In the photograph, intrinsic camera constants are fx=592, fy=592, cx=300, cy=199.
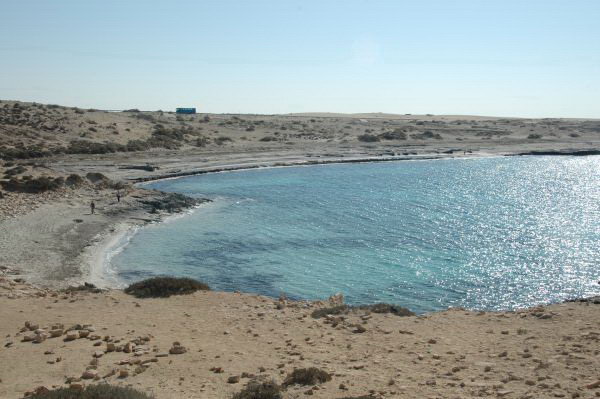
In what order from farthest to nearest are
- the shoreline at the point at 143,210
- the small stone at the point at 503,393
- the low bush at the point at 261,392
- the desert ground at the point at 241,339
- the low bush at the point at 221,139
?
the low bush at the point at 221,139
the shoreline at the point at 143,210
the desert ground at the point at 241,339
the small stone at the point at 503,393
the low bush at the point at 261,392

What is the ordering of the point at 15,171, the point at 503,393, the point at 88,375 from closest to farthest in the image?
the point at 503,393
the point at 88,375
the point at 15,171

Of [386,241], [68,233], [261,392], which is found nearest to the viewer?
[261,392]

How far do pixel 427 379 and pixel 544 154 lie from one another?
10010 centimetres

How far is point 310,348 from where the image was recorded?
17.8 m

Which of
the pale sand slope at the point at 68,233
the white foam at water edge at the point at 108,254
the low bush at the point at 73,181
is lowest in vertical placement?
the white foam at water edge at the point at 108,254

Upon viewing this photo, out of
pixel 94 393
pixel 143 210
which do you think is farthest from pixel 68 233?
pixel 94 393

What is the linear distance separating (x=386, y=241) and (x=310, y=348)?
23.5 meters

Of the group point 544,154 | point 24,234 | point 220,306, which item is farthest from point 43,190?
point 544,154

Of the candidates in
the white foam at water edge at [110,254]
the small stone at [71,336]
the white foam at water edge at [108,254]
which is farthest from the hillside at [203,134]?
the small stone at [71,336]

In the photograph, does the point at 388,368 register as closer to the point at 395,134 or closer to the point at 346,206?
the point at 346,206

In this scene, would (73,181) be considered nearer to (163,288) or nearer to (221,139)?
(163,288)

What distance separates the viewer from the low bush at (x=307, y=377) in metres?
14.8

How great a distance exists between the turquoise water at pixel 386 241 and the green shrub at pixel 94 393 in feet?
52.9

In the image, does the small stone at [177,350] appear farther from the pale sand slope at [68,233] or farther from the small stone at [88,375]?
the pale sand slope at [68,233]
